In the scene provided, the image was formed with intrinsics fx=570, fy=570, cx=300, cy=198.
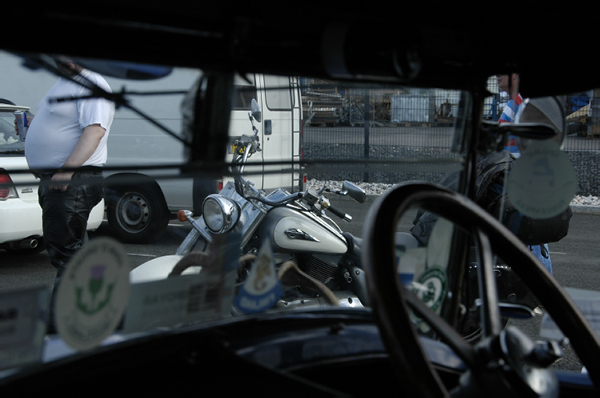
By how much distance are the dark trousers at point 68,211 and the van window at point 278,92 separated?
0.42 m

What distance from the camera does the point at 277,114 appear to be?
1806mm

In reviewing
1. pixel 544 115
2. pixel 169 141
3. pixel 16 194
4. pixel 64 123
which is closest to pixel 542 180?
pixel 544 115

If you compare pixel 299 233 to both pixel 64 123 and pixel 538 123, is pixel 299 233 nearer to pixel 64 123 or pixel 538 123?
pixel 64 123

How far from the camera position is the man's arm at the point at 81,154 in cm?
110

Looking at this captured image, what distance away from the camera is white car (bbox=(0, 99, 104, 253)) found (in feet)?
3.63

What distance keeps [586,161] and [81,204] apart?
32.6 ft

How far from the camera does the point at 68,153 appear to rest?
1797 millimetres

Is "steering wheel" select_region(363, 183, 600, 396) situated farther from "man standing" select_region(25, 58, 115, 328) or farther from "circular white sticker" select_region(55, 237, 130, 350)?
"man standing" select_region(25, 58, 115, 328)

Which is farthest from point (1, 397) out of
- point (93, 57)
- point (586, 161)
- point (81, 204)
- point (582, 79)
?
point (586, 161)

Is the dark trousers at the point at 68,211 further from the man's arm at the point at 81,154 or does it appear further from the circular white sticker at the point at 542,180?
the circular white sticker at the point at 542,180

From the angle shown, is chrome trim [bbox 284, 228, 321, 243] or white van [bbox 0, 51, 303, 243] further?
chrome trim [bbox 284, 228, 321, 243]

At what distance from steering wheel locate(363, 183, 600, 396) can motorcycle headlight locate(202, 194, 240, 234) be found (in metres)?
1.72

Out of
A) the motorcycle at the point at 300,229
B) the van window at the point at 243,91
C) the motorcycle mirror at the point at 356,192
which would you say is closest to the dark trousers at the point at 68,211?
the van window at the point at 243,91

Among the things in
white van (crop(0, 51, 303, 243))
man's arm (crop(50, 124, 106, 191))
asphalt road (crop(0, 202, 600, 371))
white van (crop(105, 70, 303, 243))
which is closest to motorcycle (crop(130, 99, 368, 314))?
asphalt road (crop(0, 202, 600, 371))
